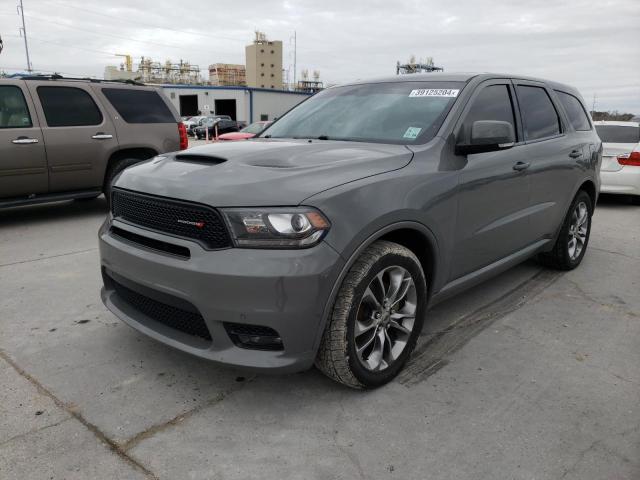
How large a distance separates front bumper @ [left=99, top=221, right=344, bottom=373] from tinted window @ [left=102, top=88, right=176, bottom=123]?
18.4ft

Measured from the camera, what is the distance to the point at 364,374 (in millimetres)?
2688

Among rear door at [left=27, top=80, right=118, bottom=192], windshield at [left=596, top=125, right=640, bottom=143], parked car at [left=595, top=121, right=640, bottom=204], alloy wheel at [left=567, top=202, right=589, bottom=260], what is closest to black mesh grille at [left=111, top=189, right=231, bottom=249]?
alloy wheel at [left=567, top=202, right=589, bottom=260]

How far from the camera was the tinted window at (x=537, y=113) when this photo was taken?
4.12 meters

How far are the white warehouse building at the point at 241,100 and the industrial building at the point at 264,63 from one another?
136ft

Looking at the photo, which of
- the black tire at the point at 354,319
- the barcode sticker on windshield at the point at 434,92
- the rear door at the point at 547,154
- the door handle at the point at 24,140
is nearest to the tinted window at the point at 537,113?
the rear door at the point at 547,154

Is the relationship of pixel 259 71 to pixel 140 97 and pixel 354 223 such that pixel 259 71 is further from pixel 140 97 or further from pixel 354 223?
pixel 354 223

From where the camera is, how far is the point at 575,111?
5.05 m

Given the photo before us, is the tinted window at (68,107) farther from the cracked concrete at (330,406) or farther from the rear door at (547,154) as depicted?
the rear door at (547,154)

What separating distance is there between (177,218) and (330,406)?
1242 mm

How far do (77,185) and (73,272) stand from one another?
2705mm

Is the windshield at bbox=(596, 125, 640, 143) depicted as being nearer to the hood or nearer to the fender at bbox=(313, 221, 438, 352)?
the hood

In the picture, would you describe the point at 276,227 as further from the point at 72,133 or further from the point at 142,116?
the point at 142,116

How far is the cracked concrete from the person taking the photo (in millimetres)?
2250

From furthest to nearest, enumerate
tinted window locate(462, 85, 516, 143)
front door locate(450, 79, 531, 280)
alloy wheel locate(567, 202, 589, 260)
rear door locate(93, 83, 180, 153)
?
rear door locate(93, 83, 180, 153), alloy wheel locate(567, 202, 589, 260), tinted window locate(462, 85, 516, 143), front door locate(450, 79, 531, 280)
